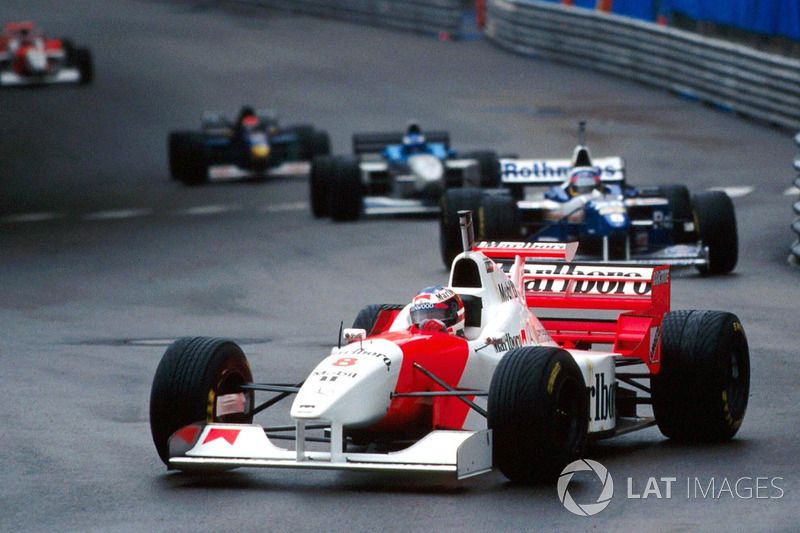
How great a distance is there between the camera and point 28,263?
22.1 m

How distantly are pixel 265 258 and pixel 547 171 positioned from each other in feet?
11.8

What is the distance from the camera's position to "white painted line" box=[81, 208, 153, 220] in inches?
1043

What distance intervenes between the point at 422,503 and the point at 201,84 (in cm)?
3225

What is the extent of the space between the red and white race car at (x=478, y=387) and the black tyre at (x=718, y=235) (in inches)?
275

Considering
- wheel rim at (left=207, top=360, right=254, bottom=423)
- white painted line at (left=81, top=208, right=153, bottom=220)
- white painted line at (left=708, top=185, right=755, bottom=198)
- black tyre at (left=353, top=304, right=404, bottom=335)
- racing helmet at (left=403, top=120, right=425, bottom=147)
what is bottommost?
white painted line at (left=81, top=208, right=153, bottom=220)

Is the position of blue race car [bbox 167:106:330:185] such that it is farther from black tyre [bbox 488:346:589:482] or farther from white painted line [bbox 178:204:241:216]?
black tyre [bbox 488:346:589:482]

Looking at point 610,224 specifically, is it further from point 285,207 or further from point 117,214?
point 117,214

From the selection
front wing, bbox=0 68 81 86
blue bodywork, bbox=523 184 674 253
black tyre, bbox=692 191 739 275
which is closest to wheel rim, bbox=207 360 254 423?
blue bodywork, bbox=523 184 674 253

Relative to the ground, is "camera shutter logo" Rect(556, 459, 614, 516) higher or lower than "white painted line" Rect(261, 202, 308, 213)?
higher

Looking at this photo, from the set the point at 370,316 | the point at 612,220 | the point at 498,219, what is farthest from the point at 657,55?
the point at 370,316

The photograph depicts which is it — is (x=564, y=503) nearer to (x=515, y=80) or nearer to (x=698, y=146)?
(x=698, y=146)

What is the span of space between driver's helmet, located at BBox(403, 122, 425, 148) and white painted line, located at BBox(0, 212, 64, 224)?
5.60 meters

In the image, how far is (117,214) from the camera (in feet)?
88.1

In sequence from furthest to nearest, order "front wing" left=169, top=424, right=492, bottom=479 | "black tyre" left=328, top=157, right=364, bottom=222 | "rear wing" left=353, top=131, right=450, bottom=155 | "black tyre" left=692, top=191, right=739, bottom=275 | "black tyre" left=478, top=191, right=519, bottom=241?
"rear wing" left=353, top=131, right=450, bottom=155, "black tyre" left=328, top=157, right=364, bottom=222, "black tyre" left=478, top=191, right=519, bottom=241, "black tyre" left=692, top=191, right=739, bottom=275, "front wing" left=169, top=424, right=492, bottom=479
